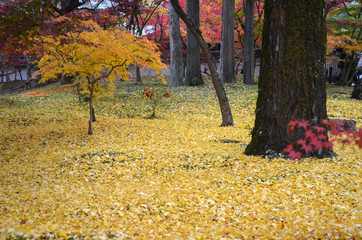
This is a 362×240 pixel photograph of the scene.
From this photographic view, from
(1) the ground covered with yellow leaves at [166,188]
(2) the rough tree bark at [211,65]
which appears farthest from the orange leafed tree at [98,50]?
(1) the ground covered with yellow leaves at [166,188]

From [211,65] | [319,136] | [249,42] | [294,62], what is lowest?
[319,136]

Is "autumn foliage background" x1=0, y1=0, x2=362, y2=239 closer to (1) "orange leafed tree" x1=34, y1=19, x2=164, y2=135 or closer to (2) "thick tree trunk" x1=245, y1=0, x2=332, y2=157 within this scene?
(1) "orange leafed tree" x1=34, y1=19, x2=164, y2=135

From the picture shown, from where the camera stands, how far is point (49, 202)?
12.4 feet

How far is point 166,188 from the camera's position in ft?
14.5

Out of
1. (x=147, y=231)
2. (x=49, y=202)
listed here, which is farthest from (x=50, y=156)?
(x=147, y=231)

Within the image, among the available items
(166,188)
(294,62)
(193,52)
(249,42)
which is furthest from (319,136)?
(249,42)

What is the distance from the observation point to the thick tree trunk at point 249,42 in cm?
1584

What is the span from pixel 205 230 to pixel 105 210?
1244 millimetres

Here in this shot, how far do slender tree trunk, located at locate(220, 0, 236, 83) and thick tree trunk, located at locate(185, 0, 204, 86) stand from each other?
49.2 inches

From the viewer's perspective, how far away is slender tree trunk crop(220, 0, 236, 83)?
48.3 feet

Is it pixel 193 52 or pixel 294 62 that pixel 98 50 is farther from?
pixel 193 52

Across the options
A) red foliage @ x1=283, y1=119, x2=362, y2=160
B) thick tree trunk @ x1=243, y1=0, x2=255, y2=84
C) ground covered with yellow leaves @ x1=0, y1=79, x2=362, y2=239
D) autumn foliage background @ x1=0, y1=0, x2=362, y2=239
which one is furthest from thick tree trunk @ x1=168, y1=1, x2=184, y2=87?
red foliage @ x1=283, y1=119, x2=362, y2=160

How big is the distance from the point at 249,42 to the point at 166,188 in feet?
44.1

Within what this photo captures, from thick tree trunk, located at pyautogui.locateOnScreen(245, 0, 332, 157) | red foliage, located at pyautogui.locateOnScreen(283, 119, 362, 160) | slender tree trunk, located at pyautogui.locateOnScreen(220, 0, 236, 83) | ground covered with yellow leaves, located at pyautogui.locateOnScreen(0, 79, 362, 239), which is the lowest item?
ground covered with yellow leaves, located at pyautogui.locateOnScreen(0, 79, 362, 239)
